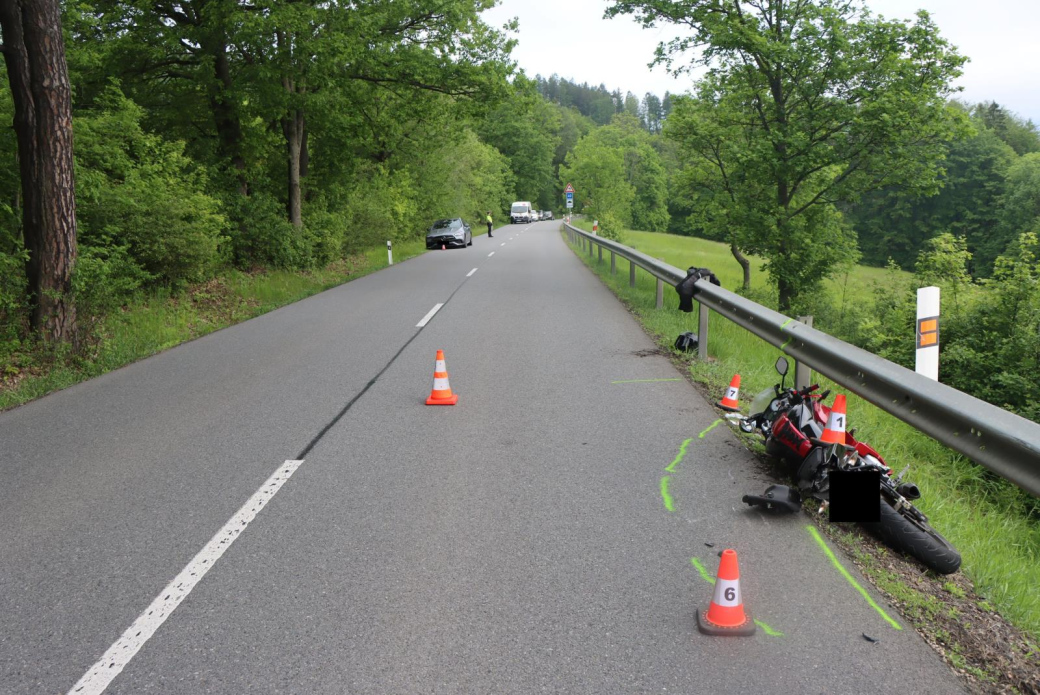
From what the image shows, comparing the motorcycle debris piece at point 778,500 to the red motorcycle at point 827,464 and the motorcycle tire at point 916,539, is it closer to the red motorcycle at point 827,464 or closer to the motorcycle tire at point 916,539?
the red motorcycle at point 827,464

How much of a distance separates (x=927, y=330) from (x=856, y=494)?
146 centimetres

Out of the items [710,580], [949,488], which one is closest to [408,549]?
[710,580]

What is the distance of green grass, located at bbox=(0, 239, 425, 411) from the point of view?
8.34m

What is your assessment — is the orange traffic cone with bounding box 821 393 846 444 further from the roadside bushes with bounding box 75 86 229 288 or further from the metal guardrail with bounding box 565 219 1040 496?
the roadside bushes with bounding box 75 86 229 288

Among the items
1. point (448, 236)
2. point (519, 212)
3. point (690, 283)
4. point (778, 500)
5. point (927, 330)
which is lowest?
point (778, 500)

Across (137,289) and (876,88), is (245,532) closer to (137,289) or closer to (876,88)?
(137,289)

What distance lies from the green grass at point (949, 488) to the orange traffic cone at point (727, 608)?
127 cm

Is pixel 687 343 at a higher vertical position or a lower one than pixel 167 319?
lower

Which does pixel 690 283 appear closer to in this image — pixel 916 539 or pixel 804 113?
pixel 916 539

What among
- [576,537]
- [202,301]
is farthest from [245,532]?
[202,301]

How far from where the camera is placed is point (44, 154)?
873 centimetres

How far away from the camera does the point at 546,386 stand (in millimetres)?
7484

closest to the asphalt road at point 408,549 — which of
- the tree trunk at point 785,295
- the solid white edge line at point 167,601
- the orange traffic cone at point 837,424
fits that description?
the solid white edge line at point 167,601

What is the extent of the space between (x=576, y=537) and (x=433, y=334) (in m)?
7.22
